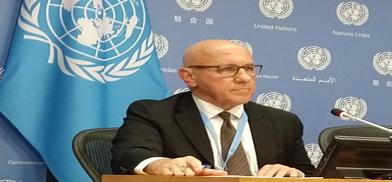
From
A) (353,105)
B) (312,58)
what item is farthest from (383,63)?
(312,58)

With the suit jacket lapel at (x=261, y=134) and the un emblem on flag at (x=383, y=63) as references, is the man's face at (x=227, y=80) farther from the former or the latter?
the un emblem on flag at (x=383, y=63)

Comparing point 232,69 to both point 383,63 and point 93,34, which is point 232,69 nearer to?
point 93,34

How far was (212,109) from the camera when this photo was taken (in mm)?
3062

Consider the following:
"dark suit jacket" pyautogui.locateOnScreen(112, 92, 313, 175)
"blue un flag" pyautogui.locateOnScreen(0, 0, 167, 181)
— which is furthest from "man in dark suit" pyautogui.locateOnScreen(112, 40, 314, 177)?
"blue un flag" pyautogui.locateOnScreen(0, 0, 167, 181)

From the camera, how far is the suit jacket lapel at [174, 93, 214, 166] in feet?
9.40

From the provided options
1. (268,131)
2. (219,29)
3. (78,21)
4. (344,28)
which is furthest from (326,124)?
(78,21)

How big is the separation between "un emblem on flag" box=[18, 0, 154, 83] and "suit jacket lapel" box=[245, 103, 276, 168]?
3.09 ft

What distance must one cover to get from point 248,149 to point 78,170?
1.09 meters

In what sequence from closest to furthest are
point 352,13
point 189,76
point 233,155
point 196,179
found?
point 196,179 < point 233,155 < point 189,76 < point 352,13

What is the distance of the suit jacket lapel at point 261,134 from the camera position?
297 cm

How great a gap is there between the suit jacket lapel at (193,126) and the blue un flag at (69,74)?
0.78m

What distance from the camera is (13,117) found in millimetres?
3568

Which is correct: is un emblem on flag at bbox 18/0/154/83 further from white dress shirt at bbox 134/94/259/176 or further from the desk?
the desk

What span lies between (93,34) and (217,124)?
42.7 inches
